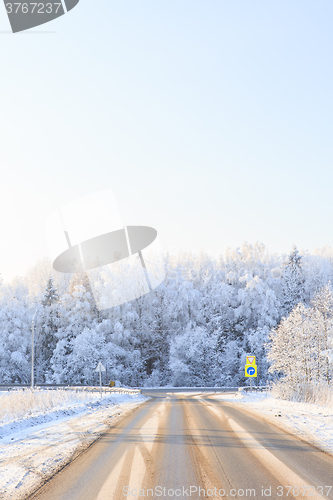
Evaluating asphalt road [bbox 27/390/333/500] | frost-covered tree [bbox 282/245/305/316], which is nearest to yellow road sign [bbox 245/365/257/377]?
asphalt road [bbox 27/390/333/500]

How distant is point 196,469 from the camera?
19.4 feet

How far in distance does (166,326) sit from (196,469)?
198ft

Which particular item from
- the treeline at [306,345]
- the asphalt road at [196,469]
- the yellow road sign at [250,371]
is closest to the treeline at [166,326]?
the treeline at [306,345]

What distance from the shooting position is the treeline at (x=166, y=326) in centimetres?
5616

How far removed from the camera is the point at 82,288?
60688 mm

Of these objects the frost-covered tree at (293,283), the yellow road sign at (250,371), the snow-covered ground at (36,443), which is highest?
the frost-covered tree at (293,283)

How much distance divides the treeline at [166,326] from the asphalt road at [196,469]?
1854 inches

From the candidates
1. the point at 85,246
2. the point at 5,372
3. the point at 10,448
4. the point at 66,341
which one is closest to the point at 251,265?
the point at 85,246

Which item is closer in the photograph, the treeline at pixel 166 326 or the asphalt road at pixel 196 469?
the asphalt road at pixel 196 469

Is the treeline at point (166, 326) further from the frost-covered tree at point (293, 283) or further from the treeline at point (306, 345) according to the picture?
the treeline at point (306, 345)

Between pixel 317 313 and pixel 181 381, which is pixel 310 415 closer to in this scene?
pixel 317 313

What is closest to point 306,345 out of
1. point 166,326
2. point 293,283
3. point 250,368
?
point 250,368

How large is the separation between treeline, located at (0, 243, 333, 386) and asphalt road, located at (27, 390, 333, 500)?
154 ft

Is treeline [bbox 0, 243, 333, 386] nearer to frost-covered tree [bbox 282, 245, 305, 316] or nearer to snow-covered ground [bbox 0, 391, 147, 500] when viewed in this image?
frost-covered tree [bbox 282, 245, 305, 316]
